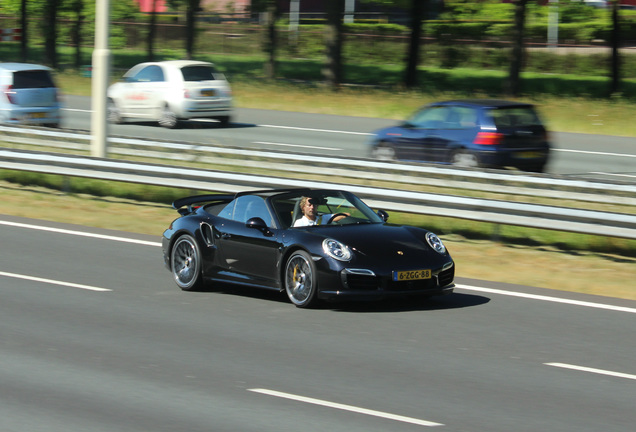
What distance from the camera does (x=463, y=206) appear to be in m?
13.3

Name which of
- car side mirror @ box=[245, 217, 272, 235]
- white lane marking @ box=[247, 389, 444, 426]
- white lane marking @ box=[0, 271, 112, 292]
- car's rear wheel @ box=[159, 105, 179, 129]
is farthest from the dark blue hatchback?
white lane marking @ box=[247, 389, 444, 426]

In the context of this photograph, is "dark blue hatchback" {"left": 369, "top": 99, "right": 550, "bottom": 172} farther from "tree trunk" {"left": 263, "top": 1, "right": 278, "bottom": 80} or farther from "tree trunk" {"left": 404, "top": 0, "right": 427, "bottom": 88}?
"tree trunk" {"left": 263, "top": 1, "right": 278, "bottom": 80}

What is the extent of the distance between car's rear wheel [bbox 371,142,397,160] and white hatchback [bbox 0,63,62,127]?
9.05m

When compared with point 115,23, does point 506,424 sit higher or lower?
lower

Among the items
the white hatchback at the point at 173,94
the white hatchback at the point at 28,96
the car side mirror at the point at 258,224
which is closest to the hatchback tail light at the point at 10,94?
A: the white hatchback at the point at 28,96

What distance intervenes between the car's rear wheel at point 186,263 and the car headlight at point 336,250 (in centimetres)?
169

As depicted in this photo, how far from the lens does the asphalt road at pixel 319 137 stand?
22.8 meters

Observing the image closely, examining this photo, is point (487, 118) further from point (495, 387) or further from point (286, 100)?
point (286, 100)

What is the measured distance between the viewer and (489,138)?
725 inches

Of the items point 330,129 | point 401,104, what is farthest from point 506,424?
point 401,104

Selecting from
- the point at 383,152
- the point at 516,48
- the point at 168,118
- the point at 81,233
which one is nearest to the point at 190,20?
the point at 516,48

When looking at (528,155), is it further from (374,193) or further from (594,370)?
(594,370)

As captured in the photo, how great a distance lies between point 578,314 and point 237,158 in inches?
313

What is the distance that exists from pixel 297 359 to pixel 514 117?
1195 centimetres
